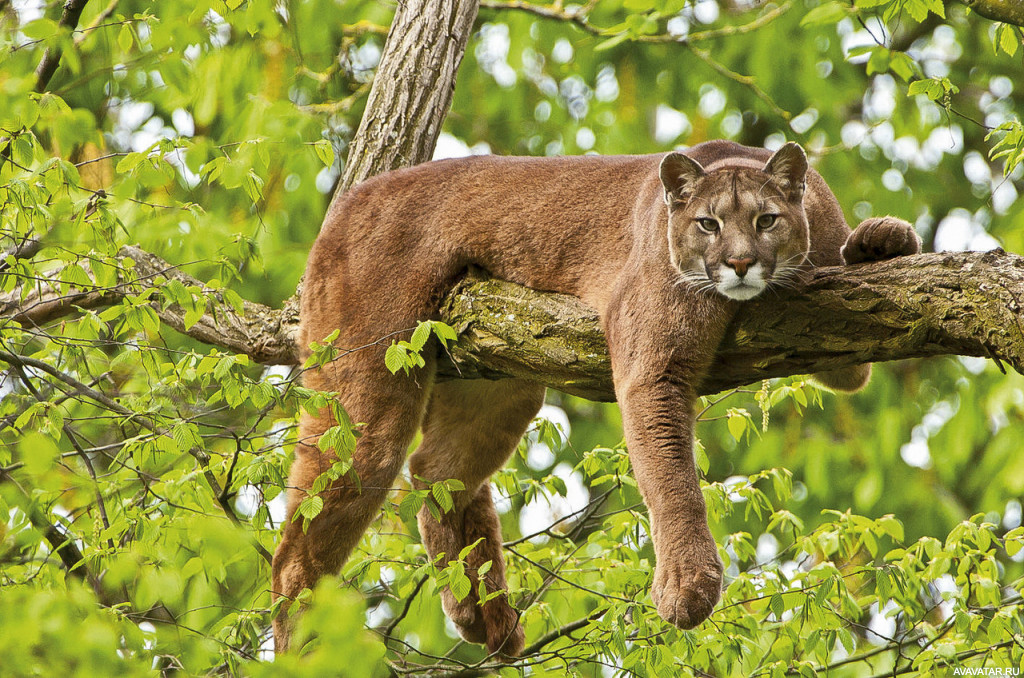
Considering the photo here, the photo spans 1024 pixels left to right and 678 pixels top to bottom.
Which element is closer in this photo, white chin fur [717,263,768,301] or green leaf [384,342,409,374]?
green leaf [384,342,409,374]

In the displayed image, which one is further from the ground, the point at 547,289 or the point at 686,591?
the point at 547,289

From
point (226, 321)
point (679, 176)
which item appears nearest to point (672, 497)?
point (679, 176)

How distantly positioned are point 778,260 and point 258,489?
7.56 ft

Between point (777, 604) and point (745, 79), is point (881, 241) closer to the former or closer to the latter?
point (777, 604)

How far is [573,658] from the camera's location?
15.0 feet

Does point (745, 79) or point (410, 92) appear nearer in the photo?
point (410, 92)

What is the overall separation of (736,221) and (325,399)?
1.86m

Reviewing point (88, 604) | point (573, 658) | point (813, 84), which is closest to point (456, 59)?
point (573, 658)

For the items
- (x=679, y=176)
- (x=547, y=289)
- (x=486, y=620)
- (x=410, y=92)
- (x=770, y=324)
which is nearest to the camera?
(x=770, y=324)

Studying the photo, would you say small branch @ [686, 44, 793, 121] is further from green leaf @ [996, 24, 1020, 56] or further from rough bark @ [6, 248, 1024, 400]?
rough bark @ [6, 248, 1024, 400]

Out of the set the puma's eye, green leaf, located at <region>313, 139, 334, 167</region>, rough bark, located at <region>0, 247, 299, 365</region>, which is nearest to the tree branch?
the puma's eye

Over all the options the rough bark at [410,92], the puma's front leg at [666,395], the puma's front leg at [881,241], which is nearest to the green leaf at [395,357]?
the puma's front leg at [666,395]

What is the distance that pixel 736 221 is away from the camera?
14.6ft

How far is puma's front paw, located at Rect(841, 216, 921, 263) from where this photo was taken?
3895 millimetres
